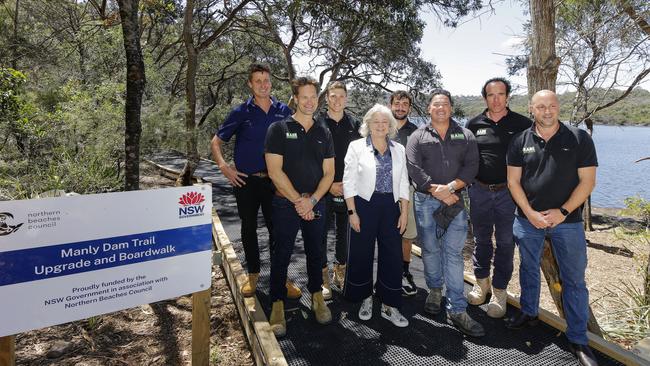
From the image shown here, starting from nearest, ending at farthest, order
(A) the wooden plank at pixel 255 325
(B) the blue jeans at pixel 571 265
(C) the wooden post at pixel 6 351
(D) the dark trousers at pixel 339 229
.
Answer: (C) the wooden post at pixel 6 351, (A) the wooden plank at pixel 255 325, (B) the blue jeans at pixel 571 265, (D) the dark trousers at pixel 339 229

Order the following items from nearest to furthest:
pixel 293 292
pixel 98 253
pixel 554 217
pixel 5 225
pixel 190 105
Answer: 1. pixel 5 225
2. pixel 98 253
3. pixel 554 217
4. pixel 293 292
5. pixel 190 105

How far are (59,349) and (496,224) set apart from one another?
144 inches

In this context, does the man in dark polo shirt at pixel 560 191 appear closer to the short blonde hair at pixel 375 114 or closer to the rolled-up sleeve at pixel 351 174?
the short blonde hair at pixel 375 114

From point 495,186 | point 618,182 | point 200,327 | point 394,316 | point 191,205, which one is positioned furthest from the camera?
point 618,182

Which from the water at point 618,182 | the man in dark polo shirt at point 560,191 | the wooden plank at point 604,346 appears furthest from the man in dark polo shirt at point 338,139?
the water at point 618,182

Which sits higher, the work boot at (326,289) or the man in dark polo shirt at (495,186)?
the man in dark polo shirt at (495,186)

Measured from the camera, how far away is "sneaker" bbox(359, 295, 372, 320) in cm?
306

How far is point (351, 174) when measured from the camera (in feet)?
9.44

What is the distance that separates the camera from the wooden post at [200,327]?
97.1 inches

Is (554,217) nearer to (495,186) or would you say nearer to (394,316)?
(495,186)

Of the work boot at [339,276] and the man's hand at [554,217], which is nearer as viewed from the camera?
the man's hand at [554,217]

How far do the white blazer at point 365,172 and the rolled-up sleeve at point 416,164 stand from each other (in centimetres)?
12

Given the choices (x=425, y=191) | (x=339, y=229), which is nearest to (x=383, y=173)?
(x=425, y=191)

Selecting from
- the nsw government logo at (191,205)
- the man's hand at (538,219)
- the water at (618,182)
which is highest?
the nsw government logo at (191,205)
